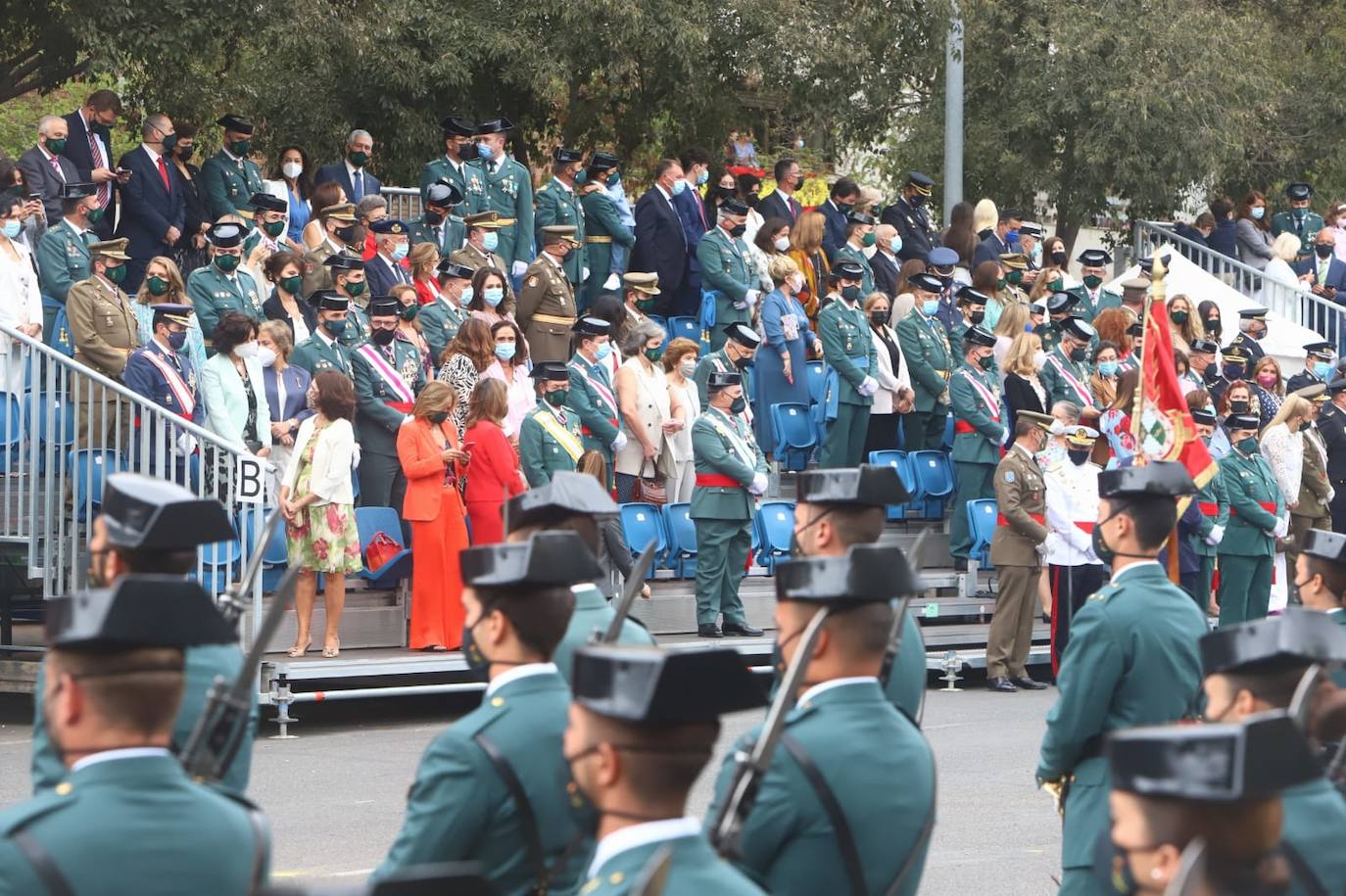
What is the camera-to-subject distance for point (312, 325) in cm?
1537

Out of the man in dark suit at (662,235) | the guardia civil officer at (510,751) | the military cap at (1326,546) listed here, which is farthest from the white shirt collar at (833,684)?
the man in dark suit at (662,235)

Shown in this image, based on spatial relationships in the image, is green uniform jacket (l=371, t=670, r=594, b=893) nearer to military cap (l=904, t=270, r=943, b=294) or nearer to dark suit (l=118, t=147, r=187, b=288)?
dark suit (l=118, t=147, r=187, b=288)

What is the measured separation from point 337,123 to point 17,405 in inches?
304

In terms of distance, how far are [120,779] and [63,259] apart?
447 inches

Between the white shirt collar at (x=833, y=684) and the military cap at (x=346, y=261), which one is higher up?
the military cap at (x=346, y=261)

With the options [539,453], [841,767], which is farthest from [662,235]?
[841,767]

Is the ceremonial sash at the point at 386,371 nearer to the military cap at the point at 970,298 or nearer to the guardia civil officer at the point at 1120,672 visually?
the military cap at the point at 970,298

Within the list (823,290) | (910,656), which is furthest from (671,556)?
(910,656)

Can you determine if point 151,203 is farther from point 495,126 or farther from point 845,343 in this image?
point 845,343

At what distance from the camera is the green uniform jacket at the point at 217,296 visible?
1441cm

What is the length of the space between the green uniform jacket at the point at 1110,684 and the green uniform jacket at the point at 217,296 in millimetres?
8845

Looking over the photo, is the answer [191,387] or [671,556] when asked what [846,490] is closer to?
[191,387]

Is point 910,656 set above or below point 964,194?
below

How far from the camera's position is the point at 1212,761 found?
128 inches
